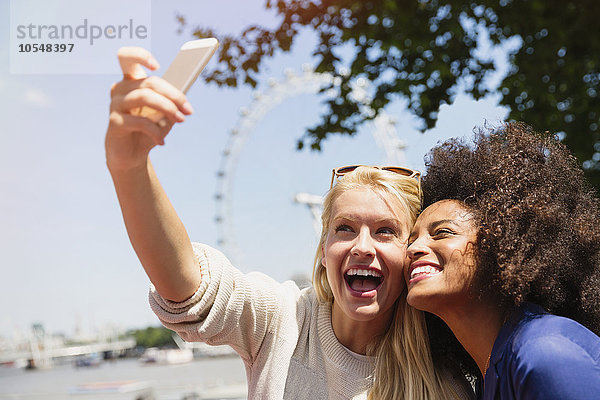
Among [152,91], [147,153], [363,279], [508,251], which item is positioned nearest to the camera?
[152,91]

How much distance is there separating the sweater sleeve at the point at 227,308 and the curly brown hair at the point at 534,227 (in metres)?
0.81

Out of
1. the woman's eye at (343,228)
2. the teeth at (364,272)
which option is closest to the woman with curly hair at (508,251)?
the teeth at (364,272)

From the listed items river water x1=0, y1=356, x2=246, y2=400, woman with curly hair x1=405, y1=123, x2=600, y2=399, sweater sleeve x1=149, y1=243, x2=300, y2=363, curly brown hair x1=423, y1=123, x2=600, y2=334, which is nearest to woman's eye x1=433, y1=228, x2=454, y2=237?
woman with curly hair x1=405, y1=123, x2=600, y2=399

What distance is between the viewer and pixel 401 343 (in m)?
2.58

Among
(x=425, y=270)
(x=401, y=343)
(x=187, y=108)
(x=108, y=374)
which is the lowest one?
(x=108, y=374)

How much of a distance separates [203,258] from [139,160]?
0.65 m

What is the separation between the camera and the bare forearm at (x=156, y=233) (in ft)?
6.01

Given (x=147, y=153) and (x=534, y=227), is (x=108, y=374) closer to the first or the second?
(x=534, y=227)

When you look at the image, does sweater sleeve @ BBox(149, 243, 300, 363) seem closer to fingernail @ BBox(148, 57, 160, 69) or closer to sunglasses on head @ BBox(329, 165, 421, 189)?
sunglasses on head @ BBox(329, 165, 421, 189)

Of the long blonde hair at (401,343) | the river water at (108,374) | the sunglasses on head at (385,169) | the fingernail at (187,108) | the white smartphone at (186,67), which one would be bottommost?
the river water at (108,374)

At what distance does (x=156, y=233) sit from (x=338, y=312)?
97 cm

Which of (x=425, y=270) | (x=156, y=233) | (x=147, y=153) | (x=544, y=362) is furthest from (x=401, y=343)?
(x=147, y=153)

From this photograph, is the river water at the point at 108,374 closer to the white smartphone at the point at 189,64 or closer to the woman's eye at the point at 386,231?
the woman's eye at the point at 386,231

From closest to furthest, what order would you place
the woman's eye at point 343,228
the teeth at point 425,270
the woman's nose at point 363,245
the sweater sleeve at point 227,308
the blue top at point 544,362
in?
the blue top at point 544,362, the sweater sleeve at point 227,308, the teeth at point 425,270, the woman's nose at point 363,245, the woman's eye at point 343,228
